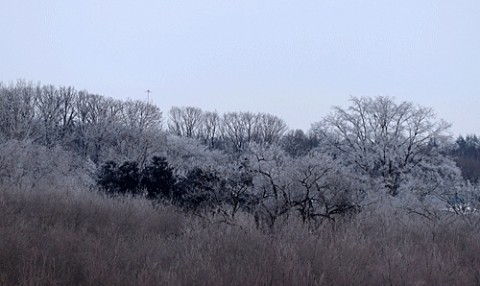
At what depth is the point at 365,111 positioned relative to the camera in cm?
4300

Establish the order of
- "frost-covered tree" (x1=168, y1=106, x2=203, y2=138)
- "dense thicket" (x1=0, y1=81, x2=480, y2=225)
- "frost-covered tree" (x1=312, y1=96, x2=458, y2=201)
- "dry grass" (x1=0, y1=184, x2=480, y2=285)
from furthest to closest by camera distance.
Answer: "frost-covered tree" (x1=168, y1=106, x2=203, y2=138)
"frost-covered tree" (x1=312, y1=96, x2=458, y2=201)
"dense thicket" (x1=0, y1=81, x2=480, y2=225)
"dry grass" (x1=0, y1=184, x2=480, y2=285)

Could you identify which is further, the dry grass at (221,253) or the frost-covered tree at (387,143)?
the frost-covered tree at (387,143)

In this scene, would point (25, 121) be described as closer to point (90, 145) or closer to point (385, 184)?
point (90, 145)

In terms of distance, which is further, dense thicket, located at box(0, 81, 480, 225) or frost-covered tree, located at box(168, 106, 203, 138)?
frost-covered tree, located at box(168, 106, 203, 138)

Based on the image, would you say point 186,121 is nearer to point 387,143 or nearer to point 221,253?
point 387,143

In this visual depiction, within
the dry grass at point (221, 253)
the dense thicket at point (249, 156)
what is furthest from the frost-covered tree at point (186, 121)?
the dry grass at point (221, 253)

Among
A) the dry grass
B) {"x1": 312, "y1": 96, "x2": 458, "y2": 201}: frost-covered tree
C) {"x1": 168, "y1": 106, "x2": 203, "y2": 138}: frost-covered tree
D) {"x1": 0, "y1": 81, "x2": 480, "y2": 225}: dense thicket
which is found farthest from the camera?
{"x1": 168, "y1": 106, "x2": 203, "y2": 138}: frost-covered tree

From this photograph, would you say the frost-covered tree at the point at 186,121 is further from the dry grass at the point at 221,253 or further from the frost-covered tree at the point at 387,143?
the dry grass at the point at 221,253

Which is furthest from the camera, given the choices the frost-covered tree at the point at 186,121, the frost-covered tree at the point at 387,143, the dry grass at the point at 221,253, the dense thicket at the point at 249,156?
the frost-covered tree at the point at 186,121

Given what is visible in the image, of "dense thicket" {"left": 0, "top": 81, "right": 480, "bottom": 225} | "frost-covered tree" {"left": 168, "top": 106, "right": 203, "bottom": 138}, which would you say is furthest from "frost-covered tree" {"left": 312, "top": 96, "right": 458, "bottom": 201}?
"frost-covered tree" {"left": 168, "top": 106, "right": 203, "bottom": 138}

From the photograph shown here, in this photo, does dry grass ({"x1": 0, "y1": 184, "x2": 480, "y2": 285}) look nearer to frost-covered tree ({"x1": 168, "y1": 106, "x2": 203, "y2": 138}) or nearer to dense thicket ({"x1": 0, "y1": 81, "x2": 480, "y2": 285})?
dense thicket ({"x1": 0, "y1": 81, "x2": 480, "y2": 285})

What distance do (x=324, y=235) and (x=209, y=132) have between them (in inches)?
2271

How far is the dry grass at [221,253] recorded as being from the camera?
266 inches

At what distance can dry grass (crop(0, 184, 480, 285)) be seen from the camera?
6.76 metres
